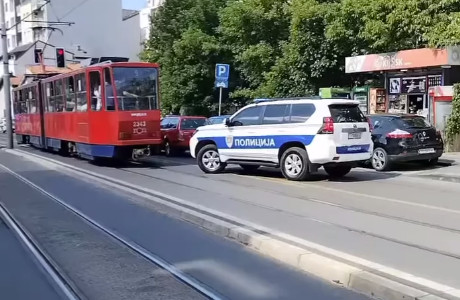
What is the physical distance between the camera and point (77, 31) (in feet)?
238

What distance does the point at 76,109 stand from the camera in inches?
790

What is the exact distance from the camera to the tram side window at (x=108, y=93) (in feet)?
58.0

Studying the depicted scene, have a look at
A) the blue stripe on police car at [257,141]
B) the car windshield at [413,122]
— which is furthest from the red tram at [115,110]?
the car windshield at [413,122]

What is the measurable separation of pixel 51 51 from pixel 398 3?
58.1 meters

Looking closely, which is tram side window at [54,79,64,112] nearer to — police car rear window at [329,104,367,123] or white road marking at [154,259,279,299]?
police car rear window at [329,104,367,123]

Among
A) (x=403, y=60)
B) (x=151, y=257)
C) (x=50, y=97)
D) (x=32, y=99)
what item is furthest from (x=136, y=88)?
(x=151, y=257)

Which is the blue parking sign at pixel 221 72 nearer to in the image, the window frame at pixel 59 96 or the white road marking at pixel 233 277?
the window frame at pixel 59 96

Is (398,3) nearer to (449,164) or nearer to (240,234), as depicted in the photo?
(449,164)

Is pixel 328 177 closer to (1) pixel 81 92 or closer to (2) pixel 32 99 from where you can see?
(1) pixel 81 92

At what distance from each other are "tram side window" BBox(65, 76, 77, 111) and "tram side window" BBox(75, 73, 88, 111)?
482 millimetres

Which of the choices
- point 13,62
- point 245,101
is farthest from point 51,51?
point 245,101

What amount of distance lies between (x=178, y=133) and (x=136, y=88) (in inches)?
194

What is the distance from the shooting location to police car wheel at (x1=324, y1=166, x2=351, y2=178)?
1474cm

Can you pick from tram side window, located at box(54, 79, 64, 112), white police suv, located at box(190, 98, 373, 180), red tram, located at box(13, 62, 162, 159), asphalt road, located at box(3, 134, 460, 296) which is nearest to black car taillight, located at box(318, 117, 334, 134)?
white police suv, located at box(190, 98, 373, 180)
